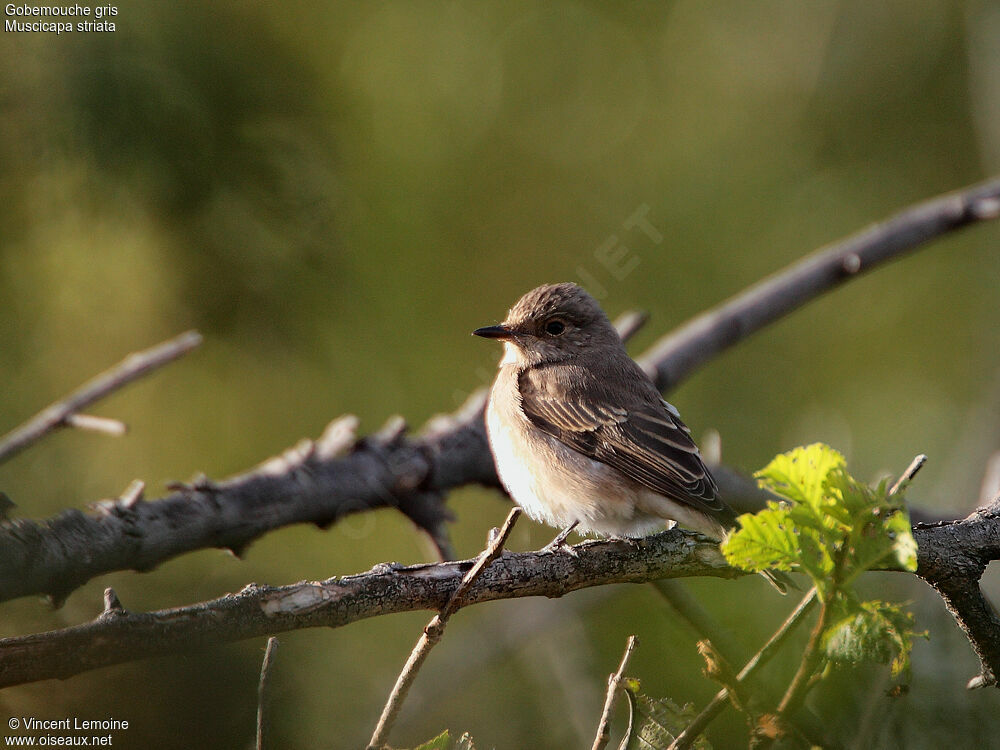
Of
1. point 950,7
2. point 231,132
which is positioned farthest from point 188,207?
point 950,7

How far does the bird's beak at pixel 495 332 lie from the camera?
4898 millimetres

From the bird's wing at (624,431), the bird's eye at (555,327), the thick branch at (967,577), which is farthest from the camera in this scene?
the bird's eye at (555,327)

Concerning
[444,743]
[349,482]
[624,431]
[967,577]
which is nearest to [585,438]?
[624,431]

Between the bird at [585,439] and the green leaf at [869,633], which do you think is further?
the bird at [585,439]

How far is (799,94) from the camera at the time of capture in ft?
21.2

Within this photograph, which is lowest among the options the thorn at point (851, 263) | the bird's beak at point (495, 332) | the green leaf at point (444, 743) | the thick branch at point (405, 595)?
the green leaf at point (444, 743)

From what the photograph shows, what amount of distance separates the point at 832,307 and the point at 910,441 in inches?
51.5

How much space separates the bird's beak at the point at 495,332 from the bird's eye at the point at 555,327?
0.24m

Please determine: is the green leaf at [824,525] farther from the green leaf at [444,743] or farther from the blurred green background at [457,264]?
the blurred green background at [457,264]

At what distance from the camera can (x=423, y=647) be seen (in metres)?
1.92

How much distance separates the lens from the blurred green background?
146 inches

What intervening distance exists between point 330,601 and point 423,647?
0.36 meters

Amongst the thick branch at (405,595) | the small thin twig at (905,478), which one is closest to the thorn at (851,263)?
the thick branch at (405,595)

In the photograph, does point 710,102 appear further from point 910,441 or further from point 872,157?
point 910,441
